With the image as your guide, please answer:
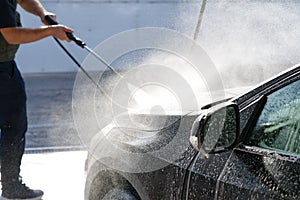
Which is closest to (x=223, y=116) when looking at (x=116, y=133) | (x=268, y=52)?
(x=116, y=133)

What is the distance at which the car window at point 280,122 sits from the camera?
2.89m

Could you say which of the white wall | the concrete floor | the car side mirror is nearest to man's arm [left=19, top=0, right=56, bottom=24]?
the concrete floor

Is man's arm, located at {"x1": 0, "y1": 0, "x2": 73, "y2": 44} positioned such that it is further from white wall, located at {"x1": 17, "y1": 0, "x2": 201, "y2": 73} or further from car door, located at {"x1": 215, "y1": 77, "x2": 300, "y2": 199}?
white wall, located at {"x1": 17, "y1": 0, "x2": 201, "y2": 73}

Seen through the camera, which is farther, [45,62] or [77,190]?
[45,62]

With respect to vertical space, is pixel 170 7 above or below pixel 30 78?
above

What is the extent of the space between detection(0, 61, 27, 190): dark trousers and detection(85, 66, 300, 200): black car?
1770 mm

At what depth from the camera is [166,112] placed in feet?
12.5

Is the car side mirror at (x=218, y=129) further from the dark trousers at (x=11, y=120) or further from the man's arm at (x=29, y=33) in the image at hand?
the dark trousers at (x=11, y=120)

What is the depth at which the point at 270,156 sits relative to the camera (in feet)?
9.27

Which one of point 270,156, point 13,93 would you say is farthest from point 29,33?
point 270,156

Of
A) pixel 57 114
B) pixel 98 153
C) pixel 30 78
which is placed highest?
pixel 98 153

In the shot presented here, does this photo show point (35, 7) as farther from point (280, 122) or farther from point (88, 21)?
point (88, 21)

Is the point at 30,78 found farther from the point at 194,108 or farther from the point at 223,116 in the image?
the point at 223,116

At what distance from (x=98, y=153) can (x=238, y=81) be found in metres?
3.33
